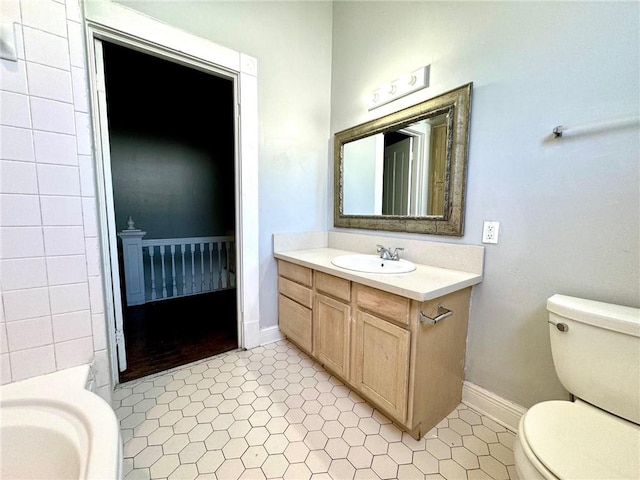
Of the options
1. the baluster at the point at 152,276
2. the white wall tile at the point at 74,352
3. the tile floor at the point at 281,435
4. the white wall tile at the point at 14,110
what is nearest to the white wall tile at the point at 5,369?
the white wall tile at the point at 74,352

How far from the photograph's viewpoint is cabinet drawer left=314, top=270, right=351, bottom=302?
153cm

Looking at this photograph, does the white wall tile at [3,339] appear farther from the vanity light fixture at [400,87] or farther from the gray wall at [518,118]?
the vanity light fixture at [400,87]

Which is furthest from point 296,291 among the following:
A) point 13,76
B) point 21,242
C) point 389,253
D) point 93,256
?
point 13,76

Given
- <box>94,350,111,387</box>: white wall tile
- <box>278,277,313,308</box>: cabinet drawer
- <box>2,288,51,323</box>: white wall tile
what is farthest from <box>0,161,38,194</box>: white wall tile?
<box>278,277,313,308</box>: cabinet drawer

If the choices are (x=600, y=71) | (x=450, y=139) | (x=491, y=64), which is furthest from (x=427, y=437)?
(x=491, y=64)

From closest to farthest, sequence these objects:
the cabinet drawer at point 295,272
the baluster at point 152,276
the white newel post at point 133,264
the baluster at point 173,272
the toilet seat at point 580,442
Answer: the toilet seat at point 580,442, the cabinet drawer at point 295,272, the white newel post at point 133,264, the baluster at point 152,276, the baluster at point 173,272

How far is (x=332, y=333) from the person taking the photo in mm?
1659

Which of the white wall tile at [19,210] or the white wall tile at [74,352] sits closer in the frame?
the white wall tile at [19,210]

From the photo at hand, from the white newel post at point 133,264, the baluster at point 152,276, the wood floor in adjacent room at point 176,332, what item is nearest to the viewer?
the wood floor in adjacent room at point 176,332

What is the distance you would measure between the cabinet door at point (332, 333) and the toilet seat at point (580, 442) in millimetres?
864

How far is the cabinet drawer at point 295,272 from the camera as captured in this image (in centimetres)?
184

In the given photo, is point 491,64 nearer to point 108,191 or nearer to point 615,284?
point 615,284

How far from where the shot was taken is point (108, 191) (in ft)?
5.16

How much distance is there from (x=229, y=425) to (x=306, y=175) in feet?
5.84
